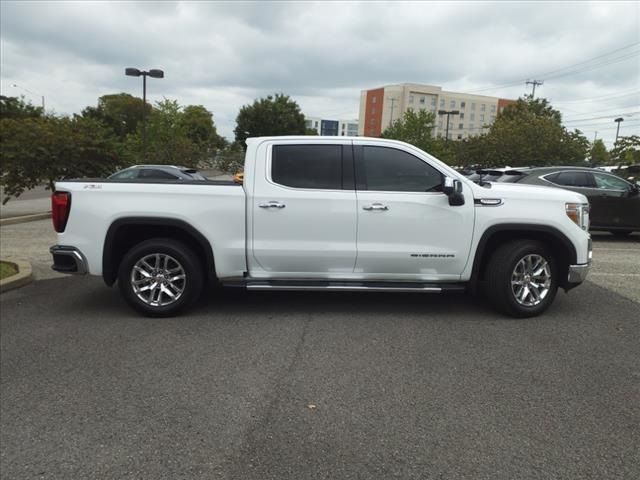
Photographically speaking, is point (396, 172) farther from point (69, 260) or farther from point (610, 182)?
point (610, 182)

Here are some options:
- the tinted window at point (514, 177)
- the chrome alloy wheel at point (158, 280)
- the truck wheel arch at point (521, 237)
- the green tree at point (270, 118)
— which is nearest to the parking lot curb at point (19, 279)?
the chrome alloy wheel at point (158, 280)

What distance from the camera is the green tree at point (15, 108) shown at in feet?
138

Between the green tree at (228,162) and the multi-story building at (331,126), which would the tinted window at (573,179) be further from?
the multi-story building at (331,126)

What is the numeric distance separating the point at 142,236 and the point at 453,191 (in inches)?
131

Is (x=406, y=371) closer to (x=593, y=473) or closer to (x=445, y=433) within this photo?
(x=445, y=433)

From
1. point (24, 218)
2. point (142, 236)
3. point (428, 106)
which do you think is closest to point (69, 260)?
point (142, 236)

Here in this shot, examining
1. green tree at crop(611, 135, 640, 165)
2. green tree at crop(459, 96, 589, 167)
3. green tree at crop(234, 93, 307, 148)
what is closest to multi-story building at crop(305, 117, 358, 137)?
green tree at crop(234, 93, 307, 148)

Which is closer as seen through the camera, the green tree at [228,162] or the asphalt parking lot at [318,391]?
the asphalt parking lot at [318,391]

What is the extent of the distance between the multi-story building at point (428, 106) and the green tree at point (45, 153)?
118689 millimetres

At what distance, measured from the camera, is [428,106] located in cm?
13588

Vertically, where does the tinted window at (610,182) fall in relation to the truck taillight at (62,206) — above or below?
above

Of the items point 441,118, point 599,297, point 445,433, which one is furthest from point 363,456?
point 441,118

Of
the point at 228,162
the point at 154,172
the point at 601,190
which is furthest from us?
the point at 228,162

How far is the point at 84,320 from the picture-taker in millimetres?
5379
